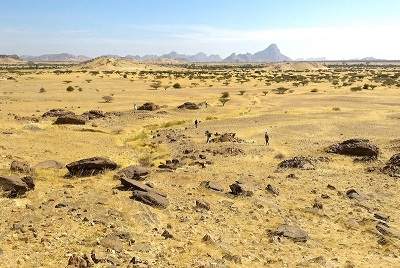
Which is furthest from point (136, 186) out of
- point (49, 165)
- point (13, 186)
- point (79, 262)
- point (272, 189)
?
point (79, 262)

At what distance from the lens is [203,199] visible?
25.3 m

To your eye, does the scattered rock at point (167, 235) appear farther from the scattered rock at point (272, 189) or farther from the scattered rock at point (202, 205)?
the scattered rock at point (272, 189)

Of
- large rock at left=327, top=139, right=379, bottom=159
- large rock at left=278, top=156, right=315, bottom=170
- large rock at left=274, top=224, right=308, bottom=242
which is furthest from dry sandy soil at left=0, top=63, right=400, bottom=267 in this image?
large rock at left=327, top=139, right=379, bottom=159

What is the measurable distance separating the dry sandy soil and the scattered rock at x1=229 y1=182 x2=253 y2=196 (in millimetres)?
422

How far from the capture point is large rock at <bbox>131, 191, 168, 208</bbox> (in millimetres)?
23605

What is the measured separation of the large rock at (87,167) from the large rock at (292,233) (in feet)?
39.9

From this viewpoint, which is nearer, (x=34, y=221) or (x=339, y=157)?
(x=34, y=221)

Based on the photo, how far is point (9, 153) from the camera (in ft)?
112

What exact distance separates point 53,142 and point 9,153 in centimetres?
573

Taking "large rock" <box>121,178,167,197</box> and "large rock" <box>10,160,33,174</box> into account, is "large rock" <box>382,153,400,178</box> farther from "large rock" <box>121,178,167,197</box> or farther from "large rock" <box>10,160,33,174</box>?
"large rock" <box>10,160,33,174</box>

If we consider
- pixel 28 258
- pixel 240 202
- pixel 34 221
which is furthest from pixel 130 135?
pixel 28 258

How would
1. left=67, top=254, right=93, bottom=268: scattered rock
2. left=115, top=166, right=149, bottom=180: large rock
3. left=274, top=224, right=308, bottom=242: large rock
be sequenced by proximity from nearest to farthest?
left=67, top=254, right=93, bottom=268: scattered rock
left=274, top=224, right=308, bottom=242: large rock
left=115, top=166, right=149, bottom=180: large rock

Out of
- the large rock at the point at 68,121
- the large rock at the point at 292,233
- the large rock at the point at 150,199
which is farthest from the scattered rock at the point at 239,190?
the large rock at the point at 68,121

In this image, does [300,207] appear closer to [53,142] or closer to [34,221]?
[34,221]
